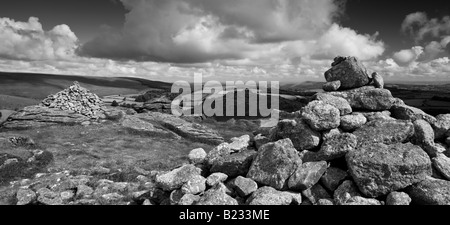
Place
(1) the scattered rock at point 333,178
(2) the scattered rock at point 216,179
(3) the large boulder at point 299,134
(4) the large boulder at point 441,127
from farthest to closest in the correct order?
(4) the large boulder at point 441,127, (3) the large boulder at point 299,134, (2) the scattered rock at point 216,179, (1) the scattered rock at point 333,178

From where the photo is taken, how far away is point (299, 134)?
15312 millimetres

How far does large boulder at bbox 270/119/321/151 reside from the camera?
48.9 ft

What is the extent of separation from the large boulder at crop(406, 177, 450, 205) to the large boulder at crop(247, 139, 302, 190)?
16.0 feet

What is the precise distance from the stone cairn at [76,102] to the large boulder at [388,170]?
4717cm

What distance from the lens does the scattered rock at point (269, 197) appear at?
39.4ft

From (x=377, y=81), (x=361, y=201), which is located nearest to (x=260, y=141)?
(x=361, y=201)

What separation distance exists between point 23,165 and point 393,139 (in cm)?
3087

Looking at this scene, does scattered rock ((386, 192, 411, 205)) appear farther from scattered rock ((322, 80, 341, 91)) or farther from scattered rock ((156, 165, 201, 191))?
scattered rock ((156, 165, 201, 191))

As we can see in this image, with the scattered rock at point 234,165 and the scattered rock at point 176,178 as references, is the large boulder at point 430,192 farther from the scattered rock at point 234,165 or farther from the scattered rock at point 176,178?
the scattered rock at point 176,178

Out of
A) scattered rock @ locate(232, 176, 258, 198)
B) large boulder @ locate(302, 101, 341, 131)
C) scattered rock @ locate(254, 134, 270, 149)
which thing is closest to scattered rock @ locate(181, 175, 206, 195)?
scattered rock @ locate(232, 176, 258, 198)

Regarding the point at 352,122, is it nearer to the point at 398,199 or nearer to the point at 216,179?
the point at 398,199

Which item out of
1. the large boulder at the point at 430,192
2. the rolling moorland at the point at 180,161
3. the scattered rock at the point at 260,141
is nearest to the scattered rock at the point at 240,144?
the rolling moorland at the point at 180,161
